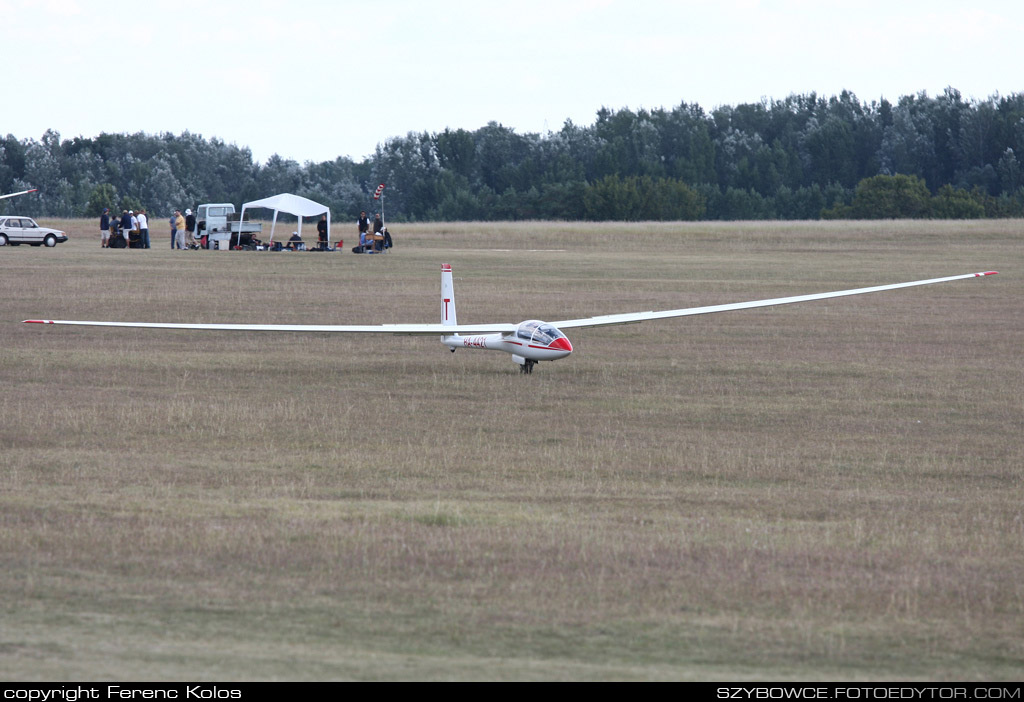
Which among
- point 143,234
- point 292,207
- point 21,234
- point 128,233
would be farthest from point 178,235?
point 21,234

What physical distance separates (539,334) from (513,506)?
7421mm

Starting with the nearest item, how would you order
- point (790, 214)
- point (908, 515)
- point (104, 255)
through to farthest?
point (908, 515)
point (104, 255)
point (790, 214)

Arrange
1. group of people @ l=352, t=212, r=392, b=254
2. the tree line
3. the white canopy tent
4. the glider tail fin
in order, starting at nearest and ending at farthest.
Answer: the glider tail fin < group of people @ l=352, t=212, r=392, b=254 < the white canopy tent < the tree line

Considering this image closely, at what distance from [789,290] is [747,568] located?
26.9 meters

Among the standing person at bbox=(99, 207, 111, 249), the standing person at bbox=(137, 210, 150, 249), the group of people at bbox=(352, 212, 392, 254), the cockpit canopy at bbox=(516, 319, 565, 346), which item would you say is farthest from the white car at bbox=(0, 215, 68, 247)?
the cockpit canopy at bbox=(516, 319, 565, 346)

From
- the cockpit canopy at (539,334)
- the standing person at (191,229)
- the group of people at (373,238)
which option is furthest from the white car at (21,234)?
the cockpit canopy at (539,334)

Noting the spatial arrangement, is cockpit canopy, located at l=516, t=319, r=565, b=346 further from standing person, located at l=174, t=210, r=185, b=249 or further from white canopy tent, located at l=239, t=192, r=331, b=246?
standing person, located at l=174, t=210, r=185, b=249

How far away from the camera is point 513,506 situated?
9672 mm

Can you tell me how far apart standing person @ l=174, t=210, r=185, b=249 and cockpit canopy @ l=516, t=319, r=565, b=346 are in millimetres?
38294

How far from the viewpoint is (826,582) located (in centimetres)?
762

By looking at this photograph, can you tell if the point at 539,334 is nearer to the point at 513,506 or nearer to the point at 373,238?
the point at 513,506

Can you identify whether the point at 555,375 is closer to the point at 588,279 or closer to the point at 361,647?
the point at 361,647

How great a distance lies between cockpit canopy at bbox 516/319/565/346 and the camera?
16859 mm
